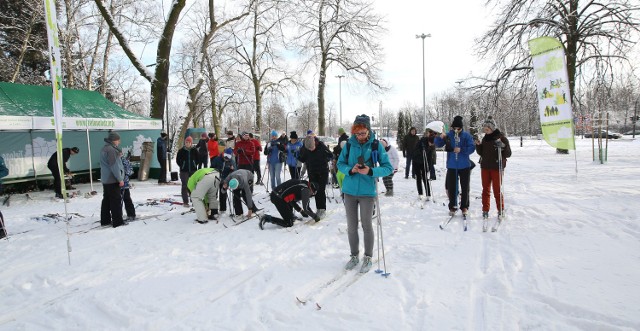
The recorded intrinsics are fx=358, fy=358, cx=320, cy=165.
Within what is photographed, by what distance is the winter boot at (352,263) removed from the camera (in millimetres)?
4340

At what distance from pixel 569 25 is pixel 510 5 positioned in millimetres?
3249

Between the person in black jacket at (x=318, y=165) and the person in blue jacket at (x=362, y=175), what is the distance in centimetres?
295

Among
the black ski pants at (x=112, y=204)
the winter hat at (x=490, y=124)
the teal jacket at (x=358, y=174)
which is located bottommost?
the black ski pants at (x=112, y=204)

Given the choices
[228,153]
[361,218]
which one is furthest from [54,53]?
[361,218]

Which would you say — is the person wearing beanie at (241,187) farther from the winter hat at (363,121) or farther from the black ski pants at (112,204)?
the winter hat at (363,121)

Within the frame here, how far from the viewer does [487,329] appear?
2.93 meters

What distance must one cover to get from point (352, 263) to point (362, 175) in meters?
1.10

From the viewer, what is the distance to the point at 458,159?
6594 mm

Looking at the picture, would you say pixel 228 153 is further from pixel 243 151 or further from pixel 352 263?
pixel 352 263

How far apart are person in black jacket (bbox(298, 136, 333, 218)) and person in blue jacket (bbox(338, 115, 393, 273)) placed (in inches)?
116

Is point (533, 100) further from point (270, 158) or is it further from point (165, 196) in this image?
point (165, 196)

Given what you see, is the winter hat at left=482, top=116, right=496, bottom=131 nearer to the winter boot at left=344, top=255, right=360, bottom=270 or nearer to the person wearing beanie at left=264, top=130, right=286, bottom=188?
the winter boot at left=344, top=255, right=360, bottom=270

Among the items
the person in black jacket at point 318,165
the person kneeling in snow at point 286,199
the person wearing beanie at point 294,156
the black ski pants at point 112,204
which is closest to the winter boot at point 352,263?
the person kneeling in snow at point 286,199

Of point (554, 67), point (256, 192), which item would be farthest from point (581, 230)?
point (256, 192)
